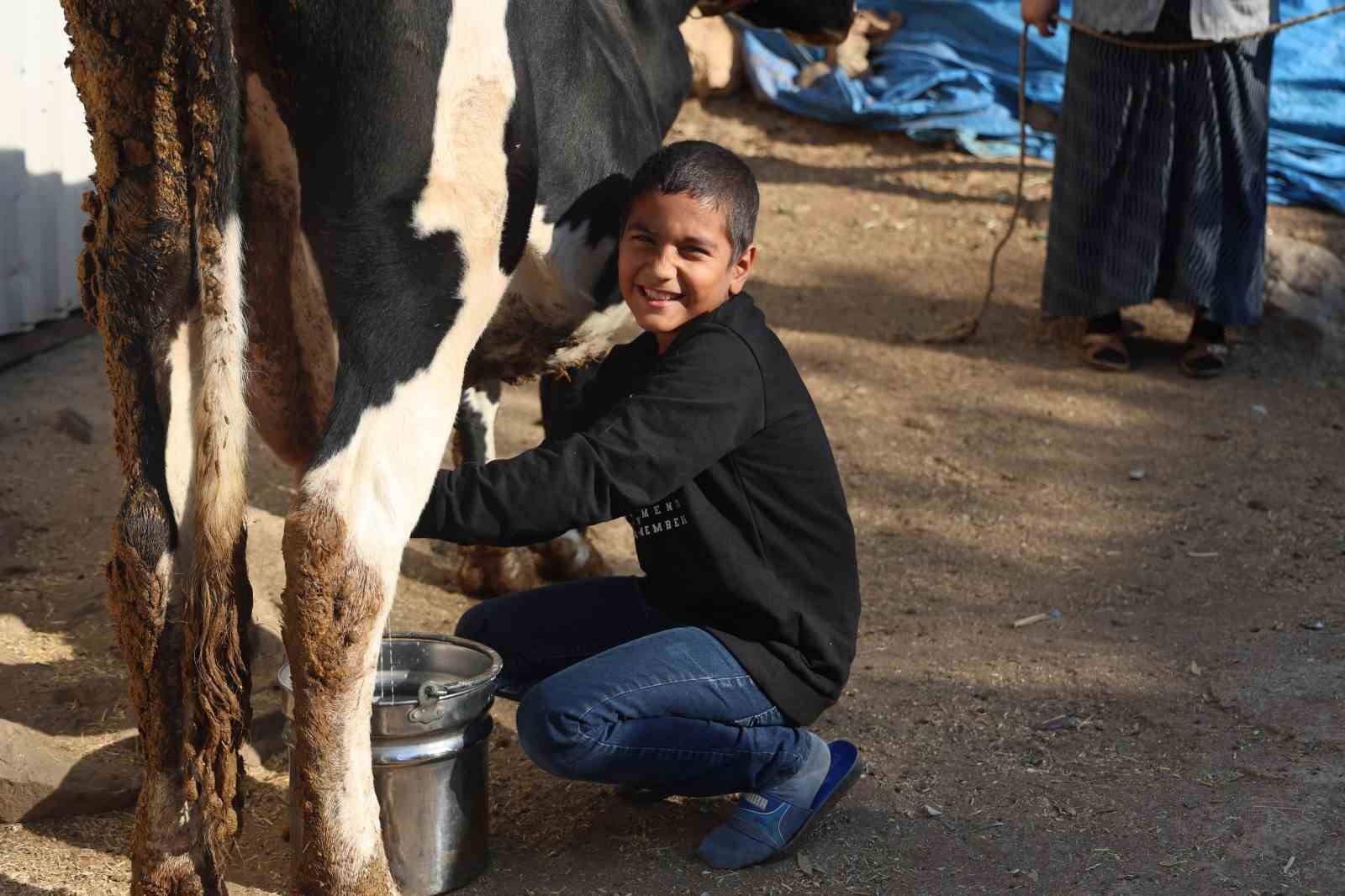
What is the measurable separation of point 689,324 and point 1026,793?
1.08m

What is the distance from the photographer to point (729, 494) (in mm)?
2498

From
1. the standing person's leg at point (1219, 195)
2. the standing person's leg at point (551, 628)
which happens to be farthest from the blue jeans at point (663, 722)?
the standing person's leg at point (1219, 195)

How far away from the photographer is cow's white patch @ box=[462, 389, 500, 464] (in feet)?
11.5

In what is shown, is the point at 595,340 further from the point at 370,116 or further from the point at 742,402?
the point at 370,116

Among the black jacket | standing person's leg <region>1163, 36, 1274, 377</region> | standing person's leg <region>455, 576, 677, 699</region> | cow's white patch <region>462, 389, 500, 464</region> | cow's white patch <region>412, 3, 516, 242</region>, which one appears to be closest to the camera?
cow's white patch <region>412, 3, 516, 242</region>

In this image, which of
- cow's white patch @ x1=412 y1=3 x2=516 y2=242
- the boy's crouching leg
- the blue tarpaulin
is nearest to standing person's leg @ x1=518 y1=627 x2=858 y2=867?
the boy's crouching leg

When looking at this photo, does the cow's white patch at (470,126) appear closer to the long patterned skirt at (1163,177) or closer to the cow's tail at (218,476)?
the cow's tail at (218,476)

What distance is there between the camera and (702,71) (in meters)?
7.65

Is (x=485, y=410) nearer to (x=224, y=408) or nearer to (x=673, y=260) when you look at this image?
(x=673, y=260)

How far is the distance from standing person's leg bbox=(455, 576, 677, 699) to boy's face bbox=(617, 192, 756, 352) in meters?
0.57

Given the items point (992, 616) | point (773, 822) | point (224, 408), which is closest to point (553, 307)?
point (224, 408)

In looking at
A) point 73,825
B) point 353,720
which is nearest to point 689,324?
point 353,720

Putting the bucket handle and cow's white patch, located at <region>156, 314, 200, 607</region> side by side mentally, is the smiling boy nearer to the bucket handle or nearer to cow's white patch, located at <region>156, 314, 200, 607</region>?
the bucket handle

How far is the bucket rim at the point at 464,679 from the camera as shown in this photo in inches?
90.6
